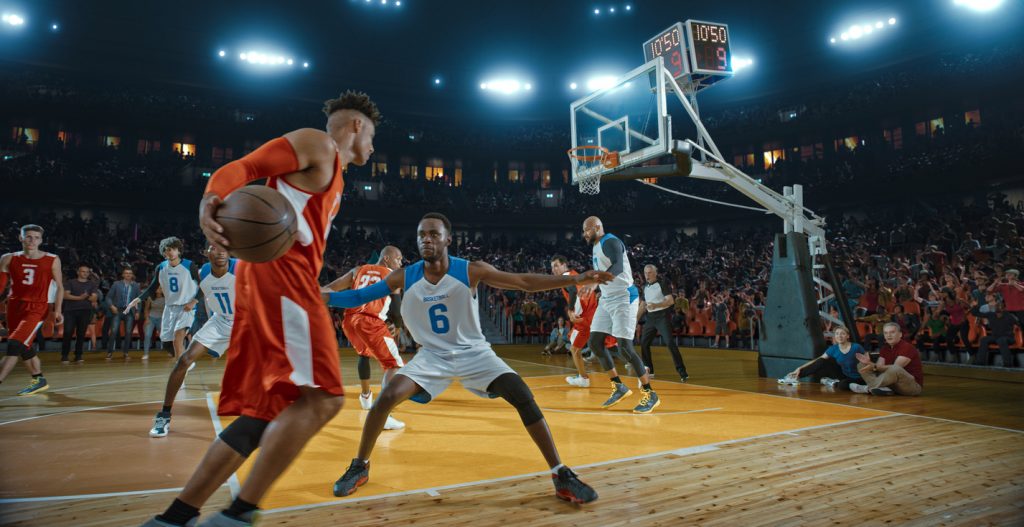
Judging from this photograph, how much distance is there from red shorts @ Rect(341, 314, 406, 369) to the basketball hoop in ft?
20.6

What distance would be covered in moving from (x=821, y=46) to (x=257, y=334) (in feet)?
116

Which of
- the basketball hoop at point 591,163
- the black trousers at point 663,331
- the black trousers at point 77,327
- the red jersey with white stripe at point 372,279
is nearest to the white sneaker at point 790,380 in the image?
the black trousers at point 663,331

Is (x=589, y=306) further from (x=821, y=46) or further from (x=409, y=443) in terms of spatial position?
(x=821, y=46)

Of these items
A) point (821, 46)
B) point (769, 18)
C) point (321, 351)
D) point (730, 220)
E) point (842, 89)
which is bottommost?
point (321, 351)

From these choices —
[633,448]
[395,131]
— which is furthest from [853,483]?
[395,131]

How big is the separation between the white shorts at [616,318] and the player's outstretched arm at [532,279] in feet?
11.8

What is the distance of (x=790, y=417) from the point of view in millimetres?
5926

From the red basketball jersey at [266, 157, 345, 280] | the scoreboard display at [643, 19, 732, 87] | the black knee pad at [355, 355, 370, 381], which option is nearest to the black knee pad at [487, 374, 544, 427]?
the red basketball jersey at [266, 157, 345, 280]

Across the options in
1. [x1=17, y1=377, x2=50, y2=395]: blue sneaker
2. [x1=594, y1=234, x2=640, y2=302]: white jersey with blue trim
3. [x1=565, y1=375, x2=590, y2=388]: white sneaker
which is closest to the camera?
[x1=594, y1=234, x2=640, y2=302]: white jersey with blue trim

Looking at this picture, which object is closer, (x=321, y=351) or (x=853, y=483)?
(x=321, y=351)

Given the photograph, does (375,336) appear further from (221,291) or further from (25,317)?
(25,317)

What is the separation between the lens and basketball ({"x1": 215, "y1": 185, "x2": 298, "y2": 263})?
6.49 feet

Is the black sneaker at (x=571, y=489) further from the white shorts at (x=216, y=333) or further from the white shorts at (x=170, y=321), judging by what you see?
the white shorts at (x=170, y=321)

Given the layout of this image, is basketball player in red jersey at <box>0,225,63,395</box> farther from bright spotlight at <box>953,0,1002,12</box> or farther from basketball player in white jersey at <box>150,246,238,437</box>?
bright spotlight at <box>953,0,1002,12</box>
